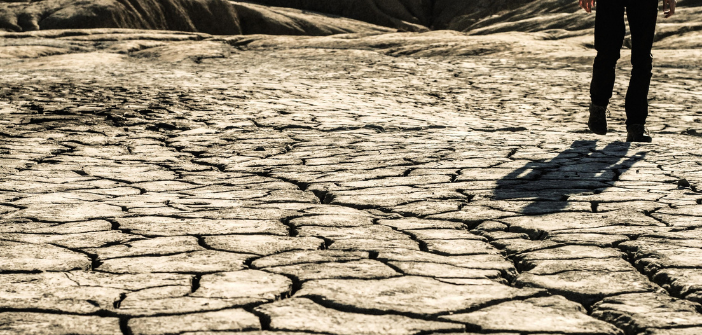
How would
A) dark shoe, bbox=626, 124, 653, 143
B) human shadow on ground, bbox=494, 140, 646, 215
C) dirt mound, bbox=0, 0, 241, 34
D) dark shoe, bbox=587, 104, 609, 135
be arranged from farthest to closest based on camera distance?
dirt mound, bbox=0, 0, 241, 34 → dark shoe, bbox=587, 104, 609, 135 → dark shoe, bbox=626, 124, 653, 143 → human shadow on ground, bbox=494, 140, 646, 215

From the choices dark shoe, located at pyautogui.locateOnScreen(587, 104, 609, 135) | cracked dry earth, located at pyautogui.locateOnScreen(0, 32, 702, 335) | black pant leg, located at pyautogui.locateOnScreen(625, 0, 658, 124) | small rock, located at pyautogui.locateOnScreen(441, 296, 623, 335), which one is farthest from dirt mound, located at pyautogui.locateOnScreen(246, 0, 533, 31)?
small rock, located at pyautogui.locateOnScreen(441, 296, 623, 335)

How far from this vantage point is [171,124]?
542cm

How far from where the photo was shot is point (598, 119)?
4719mm

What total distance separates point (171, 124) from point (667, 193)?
133 inches

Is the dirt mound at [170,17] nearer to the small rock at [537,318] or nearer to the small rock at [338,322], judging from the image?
the small rock at [338,322]

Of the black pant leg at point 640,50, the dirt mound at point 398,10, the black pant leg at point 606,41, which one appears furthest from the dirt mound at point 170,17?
the black pant leg at point 640,50

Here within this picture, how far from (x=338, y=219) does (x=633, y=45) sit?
2.43 meters

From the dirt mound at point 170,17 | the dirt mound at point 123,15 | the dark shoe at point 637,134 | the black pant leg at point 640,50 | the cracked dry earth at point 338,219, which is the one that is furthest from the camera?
the dirt mound at point 170,17

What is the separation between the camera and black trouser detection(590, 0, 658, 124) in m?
4.26

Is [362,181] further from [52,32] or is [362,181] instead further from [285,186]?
[52,32]

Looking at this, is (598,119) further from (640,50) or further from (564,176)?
(564,176)

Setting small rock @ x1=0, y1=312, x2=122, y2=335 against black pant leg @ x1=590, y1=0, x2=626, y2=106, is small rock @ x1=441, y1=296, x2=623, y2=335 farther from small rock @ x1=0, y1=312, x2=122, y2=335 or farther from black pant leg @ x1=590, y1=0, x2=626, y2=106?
black pant leg @ x1=590, y1=0, x2=626, y2=106

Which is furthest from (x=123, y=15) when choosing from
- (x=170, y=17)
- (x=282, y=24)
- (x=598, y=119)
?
(x=598, y=119)

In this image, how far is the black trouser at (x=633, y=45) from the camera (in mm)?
4258
